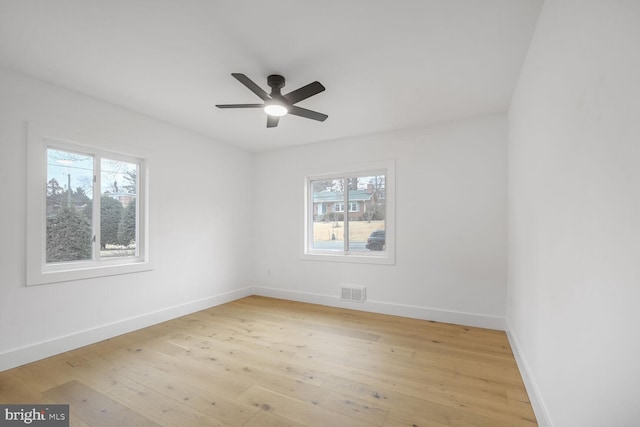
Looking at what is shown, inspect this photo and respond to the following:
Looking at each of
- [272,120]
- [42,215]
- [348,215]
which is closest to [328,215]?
[348,215]

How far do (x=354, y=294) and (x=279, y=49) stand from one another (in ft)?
10.9

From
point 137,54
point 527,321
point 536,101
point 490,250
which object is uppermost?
point 137,54

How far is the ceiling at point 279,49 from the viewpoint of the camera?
180 centimetres

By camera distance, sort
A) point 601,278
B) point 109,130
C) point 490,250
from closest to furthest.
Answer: point 601,278
point 109,130
point 490,250

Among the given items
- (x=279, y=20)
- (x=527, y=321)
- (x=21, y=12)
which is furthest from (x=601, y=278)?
(x=21, y=12)

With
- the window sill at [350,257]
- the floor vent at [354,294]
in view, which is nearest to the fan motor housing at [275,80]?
the window sill at [350,257]

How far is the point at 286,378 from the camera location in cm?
230

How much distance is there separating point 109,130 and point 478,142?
14.4 ft

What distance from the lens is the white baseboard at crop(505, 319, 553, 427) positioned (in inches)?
64.8

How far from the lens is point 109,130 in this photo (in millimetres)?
3162

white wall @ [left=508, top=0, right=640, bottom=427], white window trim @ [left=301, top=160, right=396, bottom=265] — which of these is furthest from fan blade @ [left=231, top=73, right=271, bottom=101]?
white window trim @ [left=301, top=160, right=396, bottom=265]

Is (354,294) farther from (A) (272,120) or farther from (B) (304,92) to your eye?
(B) (304,92)

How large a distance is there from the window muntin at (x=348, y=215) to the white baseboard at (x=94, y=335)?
1.95 m

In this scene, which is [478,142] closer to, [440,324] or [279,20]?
[440,324]
